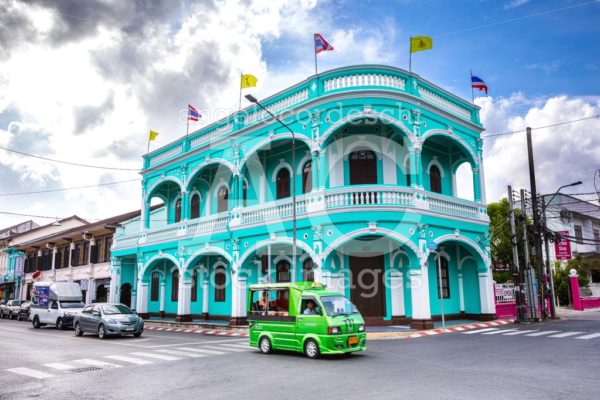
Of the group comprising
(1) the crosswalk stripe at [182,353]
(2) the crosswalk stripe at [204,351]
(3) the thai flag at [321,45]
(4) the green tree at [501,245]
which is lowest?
(2) the crosswalk stripe at [204,351]

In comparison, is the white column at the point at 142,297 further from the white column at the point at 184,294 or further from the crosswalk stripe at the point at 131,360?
the crosswalk stripe at the point at 131,360

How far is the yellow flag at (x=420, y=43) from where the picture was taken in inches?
850

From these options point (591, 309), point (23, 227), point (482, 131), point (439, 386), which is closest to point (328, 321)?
point (439, 386)

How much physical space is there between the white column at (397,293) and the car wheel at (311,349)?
8939 mm

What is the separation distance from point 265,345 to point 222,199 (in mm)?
15569

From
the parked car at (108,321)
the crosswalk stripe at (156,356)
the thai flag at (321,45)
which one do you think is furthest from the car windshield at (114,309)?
the thai flag at (321,45)

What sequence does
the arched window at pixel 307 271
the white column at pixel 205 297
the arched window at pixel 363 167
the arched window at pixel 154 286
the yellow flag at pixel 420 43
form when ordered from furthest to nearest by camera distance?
the arched window at pixel 154 286
the white column at pixel 205 297
the arched window at pixel 307 271
the arched window at pixel 363 167
the yellow flag at pixel 420 43

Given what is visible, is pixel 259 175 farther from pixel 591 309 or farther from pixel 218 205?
pixel 591 309

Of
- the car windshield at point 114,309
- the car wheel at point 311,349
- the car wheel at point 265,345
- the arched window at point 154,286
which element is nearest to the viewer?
the car wheel at point 311,349

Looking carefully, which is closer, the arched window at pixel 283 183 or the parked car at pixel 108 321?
the parked car at pixel 108 321

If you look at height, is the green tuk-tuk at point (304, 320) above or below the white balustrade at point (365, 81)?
below

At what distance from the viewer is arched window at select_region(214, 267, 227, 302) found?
27.3 metres

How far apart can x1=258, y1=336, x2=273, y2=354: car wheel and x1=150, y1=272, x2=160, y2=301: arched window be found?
1991 centimetres

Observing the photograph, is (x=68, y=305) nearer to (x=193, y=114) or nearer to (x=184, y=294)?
(x=184, y=294)
